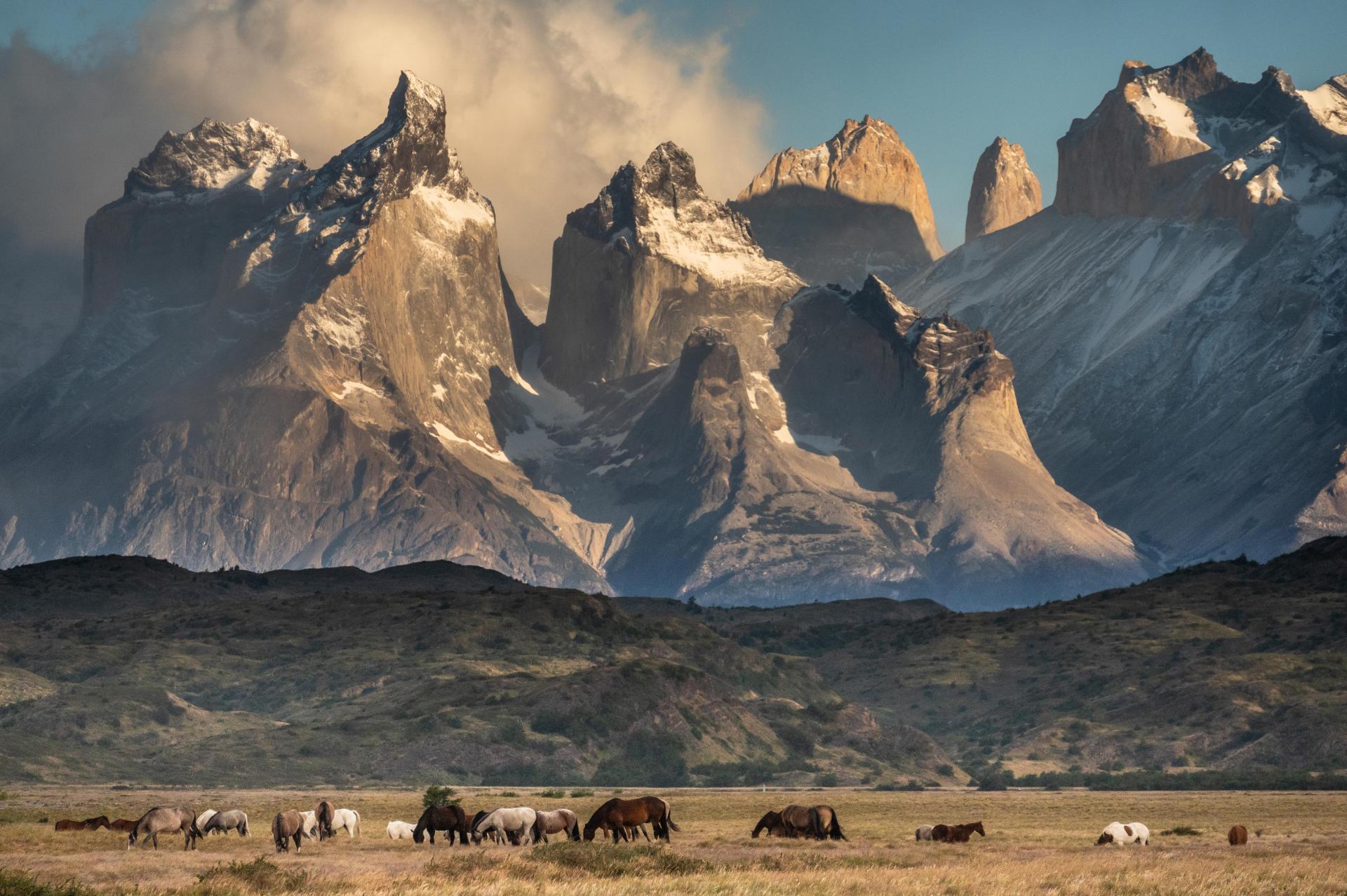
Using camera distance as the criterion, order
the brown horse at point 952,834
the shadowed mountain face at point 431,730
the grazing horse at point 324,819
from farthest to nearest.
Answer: the shadowed mountain face at point 431,730, the brown horse at point 952,834, the grazing horse at point 324,819

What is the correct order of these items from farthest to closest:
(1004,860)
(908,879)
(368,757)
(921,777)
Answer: (921,777), (368,757), (1004,860), (908,879)

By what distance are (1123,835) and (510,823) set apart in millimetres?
25938

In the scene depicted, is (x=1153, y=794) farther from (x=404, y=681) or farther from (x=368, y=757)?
(x=404, y=681)

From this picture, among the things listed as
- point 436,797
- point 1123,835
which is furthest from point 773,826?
point 436,797

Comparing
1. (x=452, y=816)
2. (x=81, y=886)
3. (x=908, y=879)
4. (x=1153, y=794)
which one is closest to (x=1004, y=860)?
(x=908, y=879)

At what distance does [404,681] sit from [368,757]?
40258 mm

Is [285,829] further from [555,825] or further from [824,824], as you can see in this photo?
[824,824]

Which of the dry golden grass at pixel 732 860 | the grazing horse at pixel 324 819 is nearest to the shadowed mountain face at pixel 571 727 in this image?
the dry golden grass at pixel 732 860

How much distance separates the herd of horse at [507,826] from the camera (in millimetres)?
68938

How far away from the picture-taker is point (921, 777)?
159000mm

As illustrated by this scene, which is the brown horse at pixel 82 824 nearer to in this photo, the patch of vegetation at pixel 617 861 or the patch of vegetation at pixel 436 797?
the patch of vegetation at pixel 436 797

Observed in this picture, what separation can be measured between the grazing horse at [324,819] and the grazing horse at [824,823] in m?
20.4

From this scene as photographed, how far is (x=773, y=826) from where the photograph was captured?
7638 centimetres

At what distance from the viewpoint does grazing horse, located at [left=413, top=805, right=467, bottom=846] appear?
7106 cm
